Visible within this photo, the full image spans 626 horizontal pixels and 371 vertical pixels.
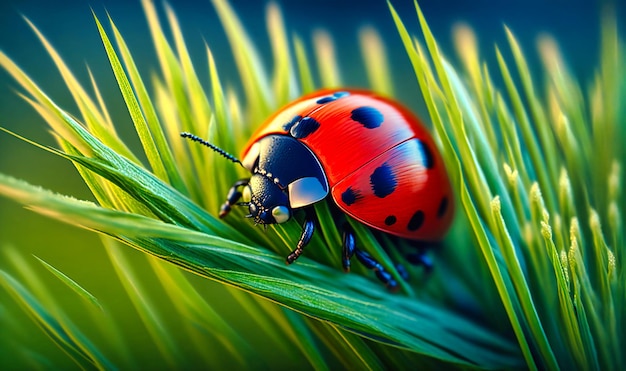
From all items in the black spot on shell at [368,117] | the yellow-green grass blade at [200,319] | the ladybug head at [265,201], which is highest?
the black spot on shell at [368,117]

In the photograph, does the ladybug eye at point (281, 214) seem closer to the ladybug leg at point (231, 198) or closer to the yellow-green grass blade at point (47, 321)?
the ladybug leg at point (231, 198)

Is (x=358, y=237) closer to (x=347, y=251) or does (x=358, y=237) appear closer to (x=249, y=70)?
(x=347, y=251)

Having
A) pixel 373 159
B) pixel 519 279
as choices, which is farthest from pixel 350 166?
pixel 519 279

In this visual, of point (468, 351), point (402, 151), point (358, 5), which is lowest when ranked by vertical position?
point (468, 351)

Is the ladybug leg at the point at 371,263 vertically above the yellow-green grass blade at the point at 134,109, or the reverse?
the yellow-green grass blade at the point at 134,109

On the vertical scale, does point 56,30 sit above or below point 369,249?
above

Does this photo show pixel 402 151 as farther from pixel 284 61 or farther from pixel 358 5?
pixel 358 5

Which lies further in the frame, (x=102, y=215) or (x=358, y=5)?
(x=358, y=5)

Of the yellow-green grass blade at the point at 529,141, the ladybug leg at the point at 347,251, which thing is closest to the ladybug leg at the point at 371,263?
the ladybug leg at the point at 347,251

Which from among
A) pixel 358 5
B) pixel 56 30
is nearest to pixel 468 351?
pixel 56 30
